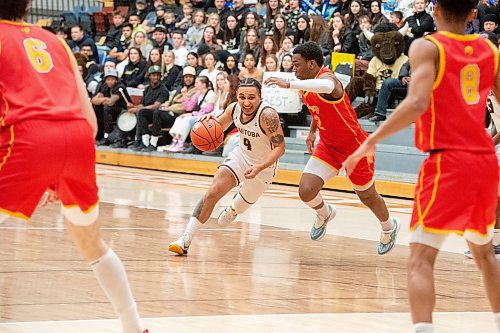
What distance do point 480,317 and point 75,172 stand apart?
2827mm

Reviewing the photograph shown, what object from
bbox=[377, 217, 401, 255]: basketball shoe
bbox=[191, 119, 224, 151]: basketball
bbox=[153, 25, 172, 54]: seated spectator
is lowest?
bbox=[153, 25, 172, 54]: seated spectator

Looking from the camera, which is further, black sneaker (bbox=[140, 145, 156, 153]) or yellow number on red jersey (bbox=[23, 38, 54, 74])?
black sneaker (bbox=[140, 145, 156, 153])

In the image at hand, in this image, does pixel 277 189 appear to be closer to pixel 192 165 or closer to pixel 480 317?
pixel 192 165

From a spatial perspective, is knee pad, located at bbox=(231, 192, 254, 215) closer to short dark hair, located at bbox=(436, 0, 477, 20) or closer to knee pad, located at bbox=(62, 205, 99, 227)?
Answer: knee pad, located at bbox=(62, 205, 99, 227)

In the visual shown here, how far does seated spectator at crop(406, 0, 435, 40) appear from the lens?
1497cm

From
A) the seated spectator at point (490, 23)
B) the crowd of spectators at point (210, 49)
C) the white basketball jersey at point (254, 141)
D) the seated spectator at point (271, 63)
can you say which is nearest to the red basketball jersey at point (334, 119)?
the white basketball jersey at point (254, 141)

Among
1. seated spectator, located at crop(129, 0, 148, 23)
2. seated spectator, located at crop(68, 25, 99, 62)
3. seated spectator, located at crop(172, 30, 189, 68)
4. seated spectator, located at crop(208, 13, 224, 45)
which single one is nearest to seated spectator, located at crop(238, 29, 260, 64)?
seated spectator, located at crop(208, 13, 224, 45)

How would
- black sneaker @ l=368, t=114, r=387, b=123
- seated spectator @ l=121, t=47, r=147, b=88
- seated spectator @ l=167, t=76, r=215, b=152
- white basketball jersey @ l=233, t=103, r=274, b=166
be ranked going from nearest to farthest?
white basketball jersey @ l=233, t=103, r=274, b=166
black sneaker @ l=368, t=114, r=387, b=123
seated spectator @ l=167, t=76, r=215, b=152
seated spectator @ l=121, t=47, r=147, b=88

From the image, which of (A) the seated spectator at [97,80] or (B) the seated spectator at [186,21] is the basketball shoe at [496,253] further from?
(B) the seated spectator at [186,21]

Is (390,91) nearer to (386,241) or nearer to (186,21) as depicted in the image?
(386,241)

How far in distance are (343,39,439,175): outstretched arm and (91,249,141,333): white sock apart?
1.19 meters

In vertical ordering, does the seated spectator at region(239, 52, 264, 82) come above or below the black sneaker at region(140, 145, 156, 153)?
above

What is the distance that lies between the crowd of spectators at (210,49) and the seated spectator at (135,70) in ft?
0.06

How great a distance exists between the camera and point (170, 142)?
17.8 metres
